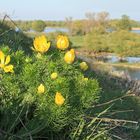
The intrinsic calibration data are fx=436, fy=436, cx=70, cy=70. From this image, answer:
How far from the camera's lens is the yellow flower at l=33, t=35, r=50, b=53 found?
2.37 metres

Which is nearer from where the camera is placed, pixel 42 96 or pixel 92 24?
pixel 42 96

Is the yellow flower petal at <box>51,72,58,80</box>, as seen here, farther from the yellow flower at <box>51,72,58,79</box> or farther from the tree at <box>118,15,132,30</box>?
the tree at <box>118,15,132,30</box>

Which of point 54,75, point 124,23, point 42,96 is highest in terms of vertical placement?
point 54,75

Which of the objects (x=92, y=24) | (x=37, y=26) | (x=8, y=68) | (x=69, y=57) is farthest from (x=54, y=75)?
(x=92, y=24)

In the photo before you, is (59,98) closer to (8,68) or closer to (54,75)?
(54,75)

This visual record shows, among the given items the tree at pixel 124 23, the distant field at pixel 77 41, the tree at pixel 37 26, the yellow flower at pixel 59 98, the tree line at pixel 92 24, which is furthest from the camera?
the tree at pixel 124 23

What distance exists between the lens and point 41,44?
240 cm

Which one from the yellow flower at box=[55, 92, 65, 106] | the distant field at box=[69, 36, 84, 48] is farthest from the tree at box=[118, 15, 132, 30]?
the yellow flower at box=[55, 92, 65, 106]

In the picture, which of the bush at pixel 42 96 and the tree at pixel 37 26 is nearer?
the bush at pixel 42 96

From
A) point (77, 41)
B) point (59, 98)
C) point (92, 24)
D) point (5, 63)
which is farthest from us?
point (92, 24)

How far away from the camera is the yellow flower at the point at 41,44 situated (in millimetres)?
2369

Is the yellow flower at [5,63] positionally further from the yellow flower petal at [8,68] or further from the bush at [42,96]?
the bush at [42,96]

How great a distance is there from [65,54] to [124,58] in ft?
336

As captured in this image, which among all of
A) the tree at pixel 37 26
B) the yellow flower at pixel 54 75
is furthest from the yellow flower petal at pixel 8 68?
the tree at pixel 37 26
